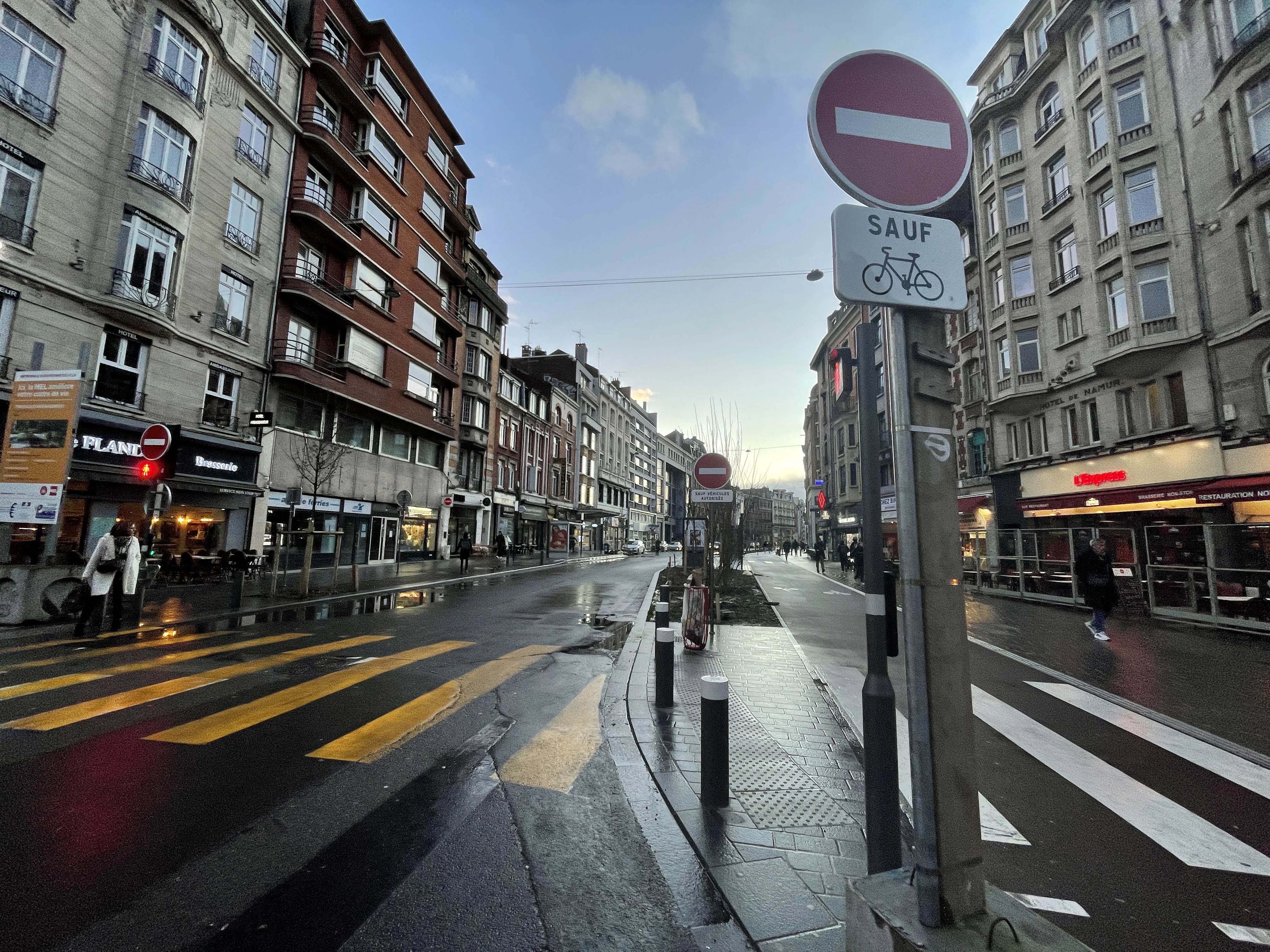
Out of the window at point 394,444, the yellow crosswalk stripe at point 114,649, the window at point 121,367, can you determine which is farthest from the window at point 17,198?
the window at point 394,444

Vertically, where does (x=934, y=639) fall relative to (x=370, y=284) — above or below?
below

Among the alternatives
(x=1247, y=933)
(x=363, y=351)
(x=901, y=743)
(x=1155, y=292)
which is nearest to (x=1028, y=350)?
(x=1155, y=292)

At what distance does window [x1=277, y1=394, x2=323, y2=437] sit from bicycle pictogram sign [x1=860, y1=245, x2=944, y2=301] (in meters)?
22.3

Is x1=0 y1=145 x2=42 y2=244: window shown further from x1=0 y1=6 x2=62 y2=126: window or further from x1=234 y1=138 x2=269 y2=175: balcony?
x1=234 y1=138 x2=269 y2=175: balcony

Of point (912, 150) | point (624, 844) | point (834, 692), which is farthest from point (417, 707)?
point (912, 150)

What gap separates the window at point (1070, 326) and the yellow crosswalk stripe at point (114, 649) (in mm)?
26593

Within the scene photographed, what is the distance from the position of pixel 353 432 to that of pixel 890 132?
25.8 metres

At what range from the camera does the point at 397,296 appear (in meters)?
26.7

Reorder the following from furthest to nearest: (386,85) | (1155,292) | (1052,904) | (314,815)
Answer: (386,85) < (1155,292) < (314,815) < (1052,904)

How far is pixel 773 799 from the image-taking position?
384cm

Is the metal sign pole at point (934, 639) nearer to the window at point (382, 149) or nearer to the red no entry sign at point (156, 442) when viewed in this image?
the red no entry sign at point (156, 442)

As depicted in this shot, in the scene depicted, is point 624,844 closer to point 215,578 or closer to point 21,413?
point 21,413

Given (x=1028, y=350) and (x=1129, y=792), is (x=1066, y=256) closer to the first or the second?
(x=1028, y=350)

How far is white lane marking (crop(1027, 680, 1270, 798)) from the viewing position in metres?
4.43
